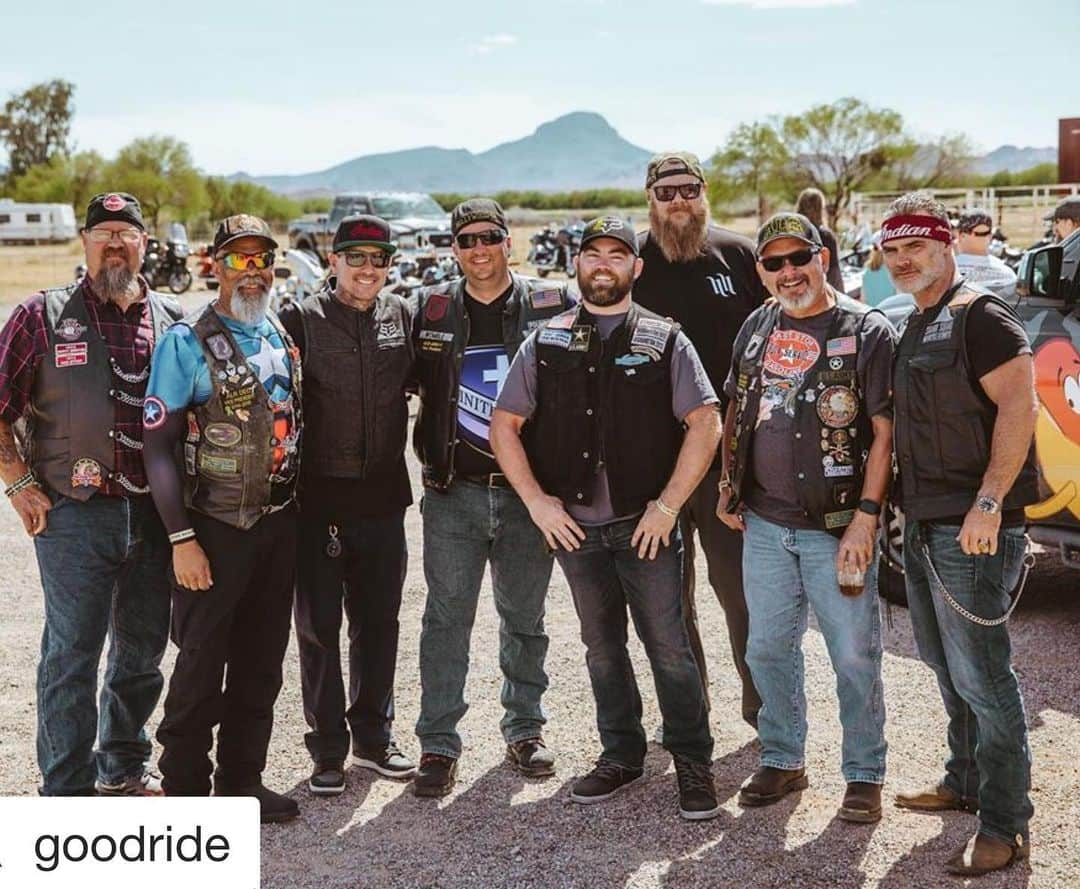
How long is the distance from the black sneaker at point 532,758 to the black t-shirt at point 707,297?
4.85ft

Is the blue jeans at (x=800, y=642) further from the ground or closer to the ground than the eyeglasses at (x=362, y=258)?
closer to the ground

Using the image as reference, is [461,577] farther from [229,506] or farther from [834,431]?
[834,431]

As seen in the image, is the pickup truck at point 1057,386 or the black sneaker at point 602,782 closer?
the black sneaker at point 602,782

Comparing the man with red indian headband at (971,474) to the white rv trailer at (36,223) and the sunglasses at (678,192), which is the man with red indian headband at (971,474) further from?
the white rv trailer at (36,223)

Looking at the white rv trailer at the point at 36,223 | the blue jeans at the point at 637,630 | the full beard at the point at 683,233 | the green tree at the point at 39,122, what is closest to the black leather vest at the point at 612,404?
the blue jeans at the point at 637,630

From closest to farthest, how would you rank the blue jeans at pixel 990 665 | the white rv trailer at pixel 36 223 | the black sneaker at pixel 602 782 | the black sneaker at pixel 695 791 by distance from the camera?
the blue jeans at pixel 990 665 → the black sneaker at pixel 695 791 → the black sneaker at pixel 602 782 → the white rv trailer at pixel 36 223

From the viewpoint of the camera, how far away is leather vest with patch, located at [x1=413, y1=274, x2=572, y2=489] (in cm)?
461

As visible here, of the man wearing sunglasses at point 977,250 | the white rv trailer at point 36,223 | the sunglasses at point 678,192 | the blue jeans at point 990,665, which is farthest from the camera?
the white rv trailer at point 36,223

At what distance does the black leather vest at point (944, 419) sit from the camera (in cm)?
375

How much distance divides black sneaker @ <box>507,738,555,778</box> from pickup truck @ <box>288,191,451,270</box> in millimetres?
24637

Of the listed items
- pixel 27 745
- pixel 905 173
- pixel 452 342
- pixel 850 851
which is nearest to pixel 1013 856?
pixel 850 851

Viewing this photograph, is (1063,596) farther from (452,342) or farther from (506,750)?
(452,342)

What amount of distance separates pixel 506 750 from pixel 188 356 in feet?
6.42

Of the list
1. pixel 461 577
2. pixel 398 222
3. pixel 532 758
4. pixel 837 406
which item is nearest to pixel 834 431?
pixel 837 406
